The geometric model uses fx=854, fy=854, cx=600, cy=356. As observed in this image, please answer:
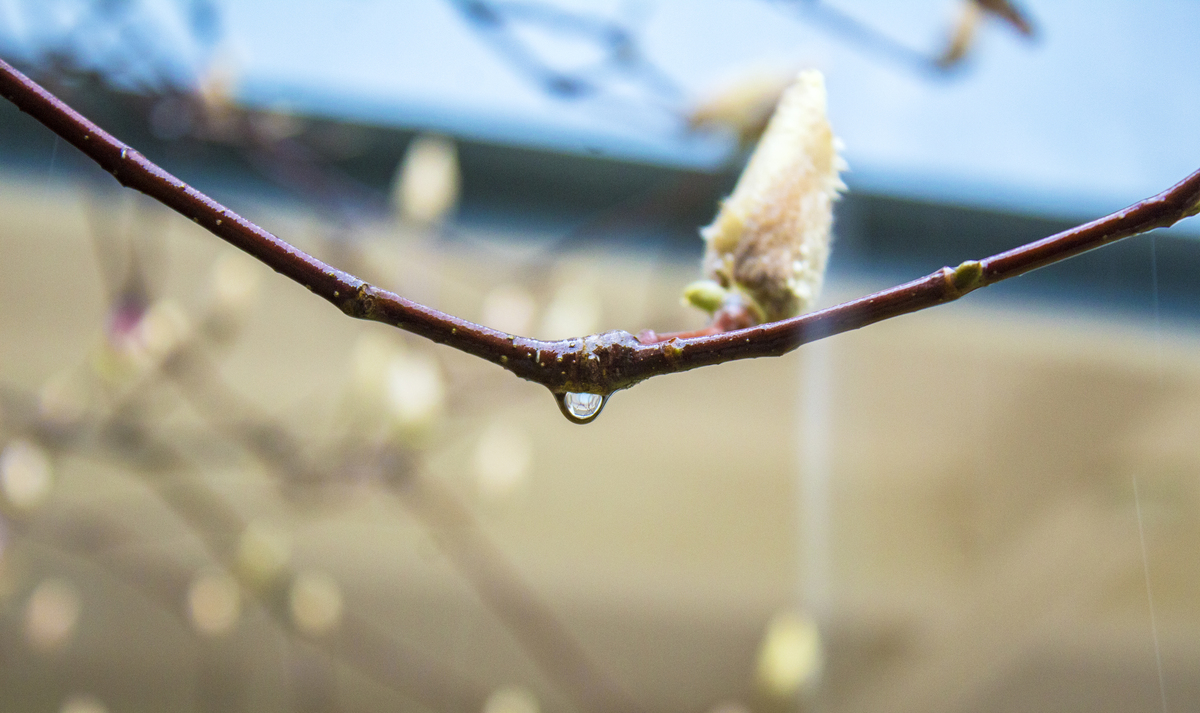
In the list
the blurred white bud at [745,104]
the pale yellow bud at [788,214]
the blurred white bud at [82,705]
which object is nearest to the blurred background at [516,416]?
the blurred white bud at [82,705]

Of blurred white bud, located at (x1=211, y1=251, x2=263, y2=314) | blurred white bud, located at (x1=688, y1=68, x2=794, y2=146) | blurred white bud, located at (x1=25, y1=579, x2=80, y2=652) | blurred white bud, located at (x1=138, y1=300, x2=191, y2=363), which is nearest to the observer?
blurred white bud, located at (x1=688, y1=68, x2=794, y2=146)

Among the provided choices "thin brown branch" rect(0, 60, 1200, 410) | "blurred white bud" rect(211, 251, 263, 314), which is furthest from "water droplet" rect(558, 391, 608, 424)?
"blurred white bud" rect(211, 251, 263, 314)

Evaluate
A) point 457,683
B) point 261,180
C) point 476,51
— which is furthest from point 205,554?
point 476,51

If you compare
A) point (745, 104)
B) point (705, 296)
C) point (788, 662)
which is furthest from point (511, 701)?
point (705, 296)

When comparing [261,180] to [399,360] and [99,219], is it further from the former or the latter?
[399,360]

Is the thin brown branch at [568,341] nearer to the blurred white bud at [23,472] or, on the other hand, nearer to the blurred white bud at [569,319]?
the blurred white bud at [569,319]

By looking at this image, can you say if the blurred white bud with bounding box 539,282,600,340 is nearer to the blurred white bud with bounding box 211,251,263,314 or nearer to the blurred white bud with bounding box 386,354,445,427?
the blurred white bud with bounding box 386,354,445,427
